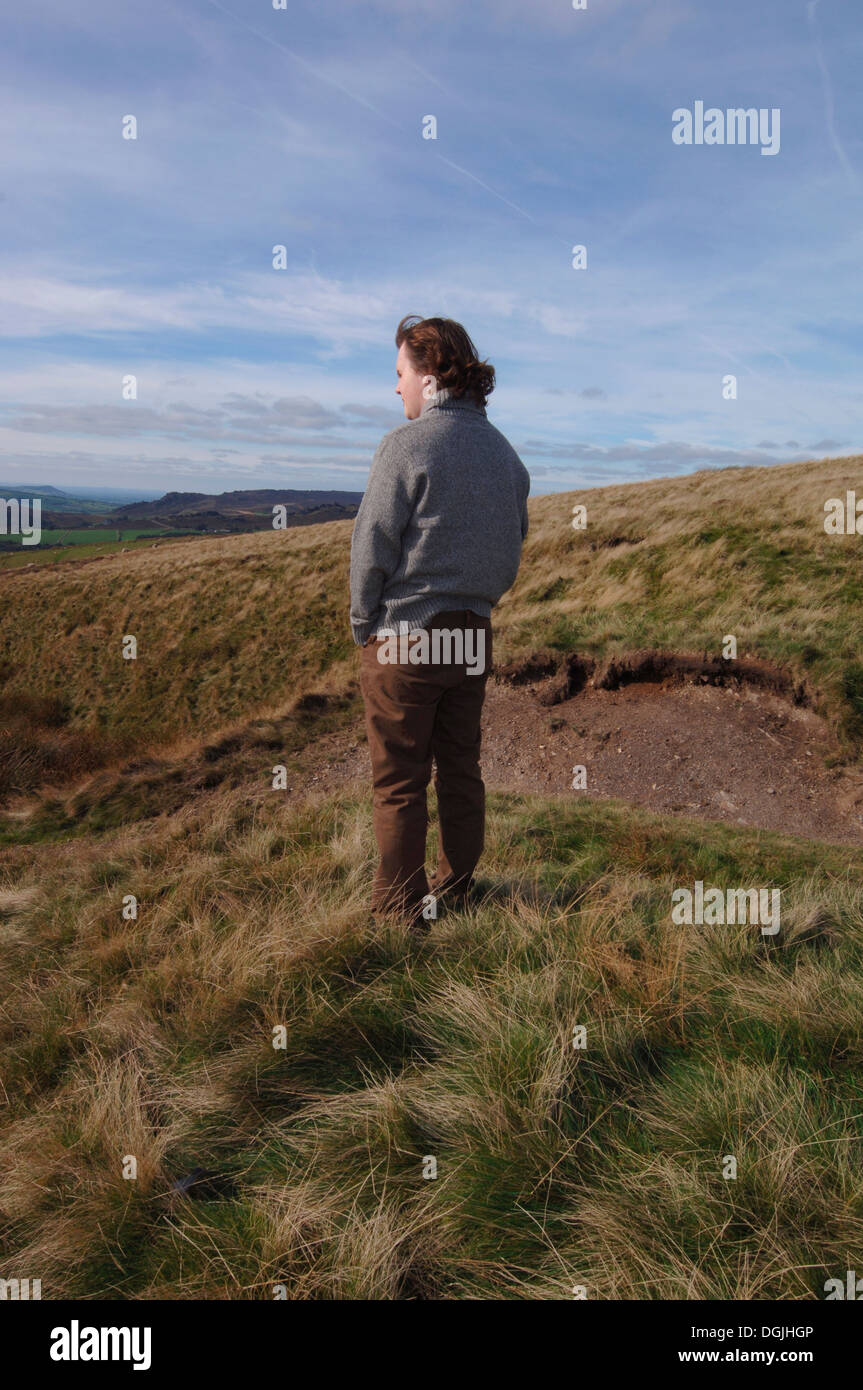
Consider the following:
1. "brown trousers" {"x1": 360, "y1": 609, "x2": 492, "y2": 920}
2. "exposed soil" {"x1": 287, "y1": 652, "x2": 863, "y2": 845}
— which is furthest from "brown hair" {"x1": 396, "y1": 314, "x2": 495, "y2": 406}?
"exposed soil" {"x1": 287, "y1": 652, "x2": 863, "y2": 845}

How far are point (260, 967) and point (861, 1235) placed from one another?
218cm

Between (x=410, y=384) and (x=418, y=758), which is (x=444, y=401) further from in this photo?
(x=418, y=758)

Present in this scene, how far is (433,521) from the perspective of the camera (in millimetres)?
3123

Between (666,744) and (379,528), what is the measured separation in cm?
560

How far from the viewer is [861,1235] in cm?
190

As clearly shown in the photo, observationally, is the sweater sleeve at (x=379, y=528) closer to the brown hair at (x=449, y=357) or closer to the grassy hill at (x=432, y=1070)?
the brown hair at (x=449, y=357)

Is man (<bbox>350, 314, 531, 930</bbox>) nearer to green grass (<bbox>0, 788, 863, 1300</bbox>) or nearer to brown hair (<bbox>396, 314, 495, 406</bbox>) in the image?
brown hair (<bbox>396, 314, 495, 406</bbox>)

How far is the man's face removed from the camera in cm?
327

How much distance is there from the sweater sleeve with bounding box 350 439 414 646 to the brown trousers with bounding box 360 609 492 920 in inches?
8.3

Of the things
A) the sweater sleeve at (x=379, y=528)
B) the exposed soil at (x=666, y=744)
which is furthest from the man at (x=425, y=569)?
the exposed soil at (x=666, y=744)

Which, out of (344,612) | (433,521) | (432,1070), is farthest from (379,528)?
(344,612)

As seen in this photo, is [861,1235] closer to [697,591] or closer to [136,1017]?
[136,1017]

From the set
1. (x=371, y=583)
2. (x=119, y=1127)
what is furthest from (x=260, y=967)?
(x=371, y=583)

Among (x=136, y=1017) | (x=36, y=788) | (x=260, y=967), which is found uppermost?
(x=260, y=967)
